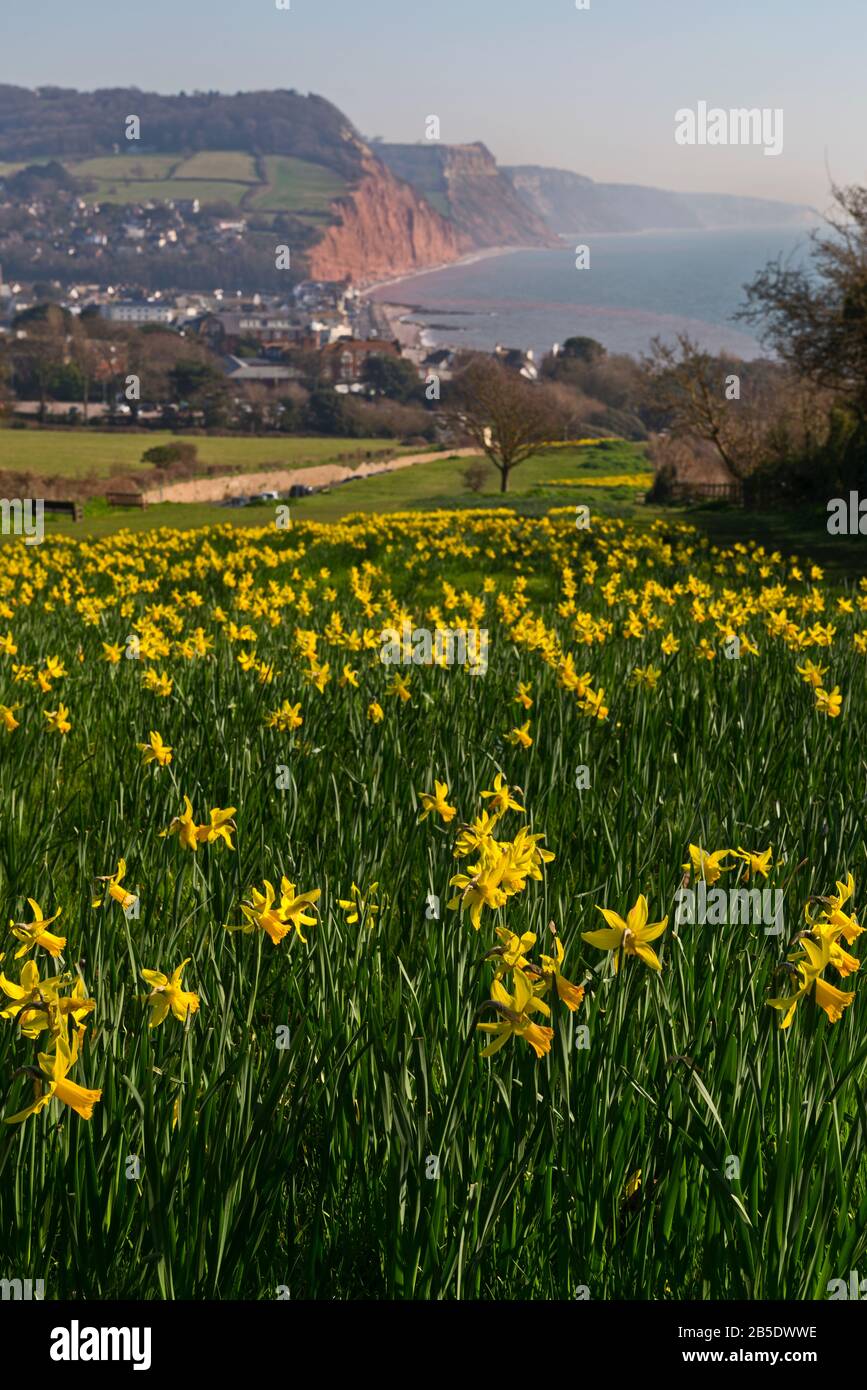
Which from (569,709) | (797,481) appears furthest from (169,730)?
(797,481)

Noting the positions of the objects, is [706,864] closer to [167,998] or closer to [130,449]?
[167,998]

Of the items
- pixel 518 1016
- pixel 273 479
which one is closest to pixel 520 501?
pixel 518 1016

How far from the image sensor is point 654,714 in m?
6.29

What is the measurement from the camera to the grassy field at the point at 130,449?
84500 millimetres

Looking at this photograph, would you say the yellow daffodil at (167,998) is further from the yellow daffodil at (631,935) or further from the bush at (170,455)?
the bush at (170,455)

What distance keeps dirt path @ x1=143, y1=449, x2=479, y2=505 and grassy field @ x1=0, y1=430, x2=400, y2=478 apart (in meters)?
4.26

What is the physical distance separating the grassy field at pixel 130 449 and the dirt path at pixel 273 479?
426cm

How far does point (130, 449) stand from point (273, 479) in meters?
26.7

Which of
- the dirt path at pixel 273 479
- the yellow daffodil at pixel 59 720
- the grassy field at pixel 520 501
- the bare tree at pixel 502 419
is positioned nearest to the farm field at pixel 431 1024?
the yellow daffodil at pixel 59 720

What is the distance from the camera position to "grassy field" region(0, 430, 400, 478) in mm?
84500

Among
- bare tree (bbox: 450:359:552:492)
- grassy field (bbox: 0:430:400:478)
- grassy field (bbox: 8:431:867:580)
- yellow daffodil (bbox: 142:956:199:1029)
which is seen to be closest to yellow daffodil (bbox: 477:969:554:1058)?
yellow daffodil (bbox: 142:956:199:1029)

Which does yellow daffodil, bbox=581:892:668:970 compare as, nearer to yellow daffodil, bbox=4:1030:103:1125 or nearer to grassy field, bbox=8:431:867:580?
yellow daffodil, bbox=4:1030:103:1125

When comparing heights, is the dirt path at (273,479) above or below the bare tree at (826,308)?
above
